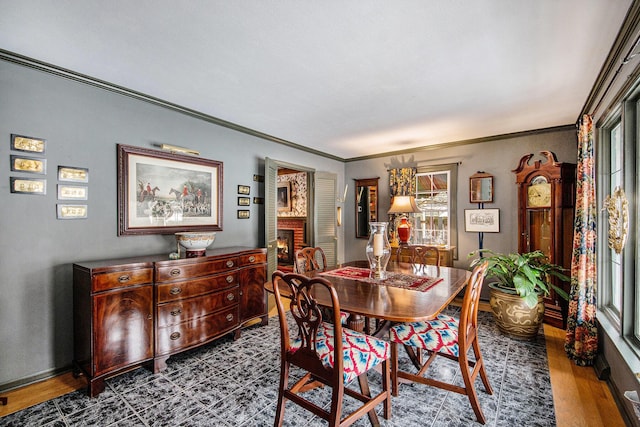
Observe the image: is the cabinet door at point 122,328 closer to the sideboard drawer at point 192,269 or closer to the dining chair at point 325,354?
the sideboard drawer at point 192,269

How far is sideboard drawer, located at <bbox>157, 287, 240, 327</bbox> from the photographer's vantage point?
253 cm

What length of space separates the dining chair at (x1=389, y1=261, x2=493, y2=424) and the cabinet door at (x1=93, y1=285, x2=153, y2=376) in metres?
1.96

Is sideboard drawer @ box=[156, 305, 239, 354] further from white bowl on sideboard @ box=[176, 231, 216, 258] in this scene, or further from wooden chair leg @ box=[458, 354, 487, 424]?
wooden chair leg @ box=[458, 354, 487, 424]

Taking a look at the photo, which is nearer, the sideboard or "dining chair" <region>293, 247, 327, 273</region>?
the sideboard

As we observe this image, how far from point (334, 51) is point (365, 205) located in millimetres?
3791

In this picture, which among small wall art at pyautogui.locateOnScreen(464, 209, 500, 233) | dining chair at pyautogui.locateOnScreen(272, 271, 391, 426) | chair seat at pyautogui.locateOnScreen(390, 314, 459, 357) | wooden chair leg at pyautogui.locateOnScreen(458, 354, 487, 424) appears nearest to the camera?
dining chair at pyautogui.locateOnScreen(272, 271, 391, 426)

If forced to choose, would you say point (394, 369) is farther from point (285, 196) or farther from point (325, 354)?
point (285, 196)

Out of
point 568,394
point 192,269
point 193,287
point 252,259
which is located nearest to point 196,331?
point 193,287

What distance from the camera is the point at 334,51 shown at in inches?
83.6

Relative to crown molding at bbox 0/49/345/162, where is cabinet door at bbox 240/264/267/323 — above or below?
below

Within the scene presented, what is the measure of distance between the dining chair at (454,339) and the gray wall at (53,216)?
250cm

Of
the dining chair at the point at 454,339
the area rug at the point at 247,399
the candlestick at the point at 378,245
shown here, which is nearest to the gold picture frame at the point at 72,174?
the area rug at the point at 247,399

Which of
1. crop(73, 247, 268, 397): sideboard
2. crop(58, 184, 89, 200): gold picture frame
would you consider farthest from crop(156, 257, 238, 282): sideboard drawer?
crop(58, 184, 89, 200): gold picture frame

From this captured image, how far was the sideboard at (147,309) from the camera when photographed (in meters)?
2.19
